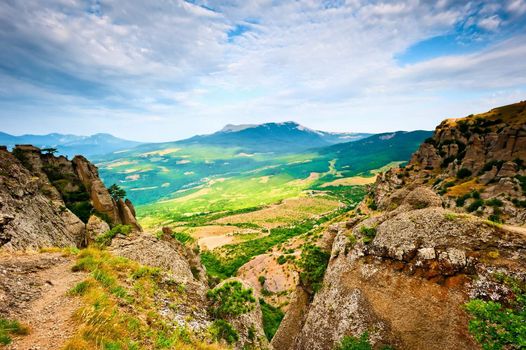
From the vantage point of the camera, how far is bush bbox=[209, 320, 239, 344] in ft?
53.8

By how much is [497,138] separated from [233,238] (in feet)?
273

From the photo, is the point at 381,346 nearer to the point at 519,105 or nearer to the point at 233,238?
the point at 233,238

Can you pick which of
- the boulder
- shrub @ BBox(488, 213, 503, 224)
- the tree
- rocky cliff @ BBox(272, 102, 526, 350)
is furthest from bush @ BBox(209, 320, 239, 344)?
the boulder

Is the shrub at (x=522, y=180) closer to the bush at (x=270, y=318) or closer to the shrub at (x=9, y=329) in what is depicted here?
the bush at (x=270, y=318)

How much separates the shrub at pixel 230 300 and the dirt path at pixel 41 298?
886cm

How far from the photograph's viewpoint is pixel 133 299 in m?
14.7

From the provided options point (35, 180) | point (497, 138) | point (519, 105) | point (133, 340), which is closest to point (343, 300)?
point (133, 340)

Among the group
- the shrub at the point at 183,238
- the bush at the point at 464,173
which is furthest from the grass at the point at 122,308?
the bush at the point at 464,173

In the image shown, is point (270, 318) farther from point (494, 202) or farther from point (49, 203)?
point (494, 202)

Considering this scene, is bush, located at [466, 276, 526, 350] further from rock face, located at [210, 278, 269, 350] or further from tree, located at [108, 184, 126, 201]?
tree, located at [108, 184, 126, 201]

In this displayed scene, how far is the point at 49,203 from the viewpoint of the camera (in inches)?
1192

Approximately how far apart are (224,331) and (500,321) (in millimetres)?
15017

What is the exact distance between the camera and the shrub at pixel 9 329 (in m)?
9.05

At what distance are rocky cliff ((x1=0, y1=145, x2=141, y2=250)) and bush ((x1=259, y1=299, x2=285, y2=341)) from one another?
937 inches
